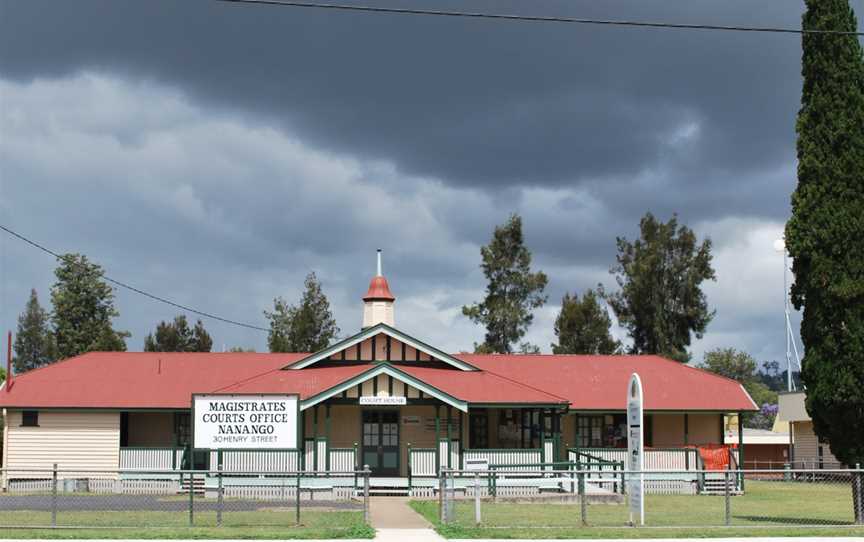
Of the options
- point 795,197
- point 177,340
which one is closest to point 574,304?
point 177,340

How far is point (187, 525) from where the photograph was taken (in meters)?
20.5

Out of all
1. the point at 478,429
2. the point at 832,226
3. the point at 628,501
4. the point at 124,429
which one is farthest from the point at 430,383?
the point at 832,226

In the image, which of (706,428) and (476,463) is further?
(706,428)

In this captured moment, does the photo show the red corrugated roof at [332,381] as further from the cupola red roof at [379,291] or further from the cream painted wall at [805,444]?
the cream painted wall at [805,444]

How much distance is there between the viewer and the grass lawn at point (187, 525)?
18942 millimetres

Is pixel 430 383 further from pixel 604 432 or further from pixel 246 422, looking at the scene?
pixel 604 432

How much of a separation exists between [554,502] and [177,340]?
48511 millimetres

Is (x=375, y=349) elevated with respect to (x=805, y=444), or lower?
elevated

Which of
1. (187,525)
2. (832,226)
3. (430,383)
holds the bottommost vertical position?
(187,525)

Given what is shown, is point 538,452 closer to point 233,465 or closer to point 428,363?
point 428,363

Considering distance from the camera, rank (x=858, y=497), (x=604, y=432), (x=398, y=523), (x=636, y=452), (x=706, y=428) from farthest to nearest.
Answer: (x=706, y=428) → (x=604, y=432) → (x=636, y=452) → (x=398, y=523) → (x=858, y=497)

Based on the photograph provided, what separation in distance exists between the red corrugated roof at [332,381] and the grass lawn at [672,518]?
5.04 meters

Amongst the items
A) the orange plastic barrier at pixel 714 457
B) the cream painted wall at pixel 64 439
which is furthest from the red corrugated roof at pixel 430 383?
the orange plastic barrier at pixel 714 457

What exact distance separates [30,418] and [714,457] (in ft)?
74.8
